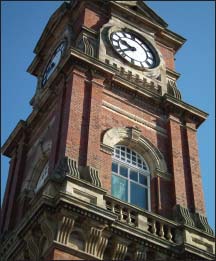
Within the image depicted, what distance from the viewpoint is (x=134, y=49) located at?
29594 millimetres

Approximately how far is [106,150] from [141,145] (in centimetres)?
215

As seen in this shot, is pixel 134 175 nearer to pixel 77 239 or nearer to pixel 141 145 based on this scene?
pixel 141 145

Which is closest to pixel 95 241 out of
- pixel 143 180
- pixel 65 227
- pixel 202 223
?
pixel 65 227

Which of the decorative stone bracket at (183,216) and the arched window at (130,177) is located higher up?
the arched window at (130,177)

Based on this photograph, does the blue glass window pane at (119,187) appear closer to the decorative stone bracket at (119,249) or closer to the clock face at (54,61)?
the decorative stone bracket at (119,249)

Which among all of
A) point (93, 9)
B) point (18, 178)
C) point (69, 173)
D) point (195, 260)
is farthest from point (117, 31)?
point (195, 260)

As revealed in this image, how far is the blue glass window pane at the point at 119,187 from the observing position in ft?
73.6

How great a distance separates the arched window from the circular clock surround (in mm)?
5614

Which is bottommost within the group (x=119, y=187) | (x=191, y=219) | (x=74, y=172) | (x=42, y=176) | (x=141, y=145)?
(x=191, y=219)

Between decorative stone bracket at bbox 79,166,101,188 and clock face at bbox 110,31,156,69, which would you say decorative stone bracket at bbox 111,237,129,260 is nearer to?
decorative stone bracket at bbox 79,166,101,188

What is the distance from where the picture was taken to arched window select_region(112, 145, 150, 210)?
22.8m

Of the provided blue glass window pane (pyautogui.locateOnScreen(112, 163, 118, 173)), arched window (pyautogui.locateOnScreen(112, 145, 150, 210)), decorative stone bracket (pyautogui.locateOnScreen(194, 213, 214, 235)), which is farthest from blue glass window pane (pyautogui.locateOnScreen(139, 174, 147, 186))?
decorative stone bracket (pyautogui.locateOnScreen(194, 213, 214, 235))

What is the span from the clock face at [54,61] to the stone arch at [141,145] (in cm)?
682

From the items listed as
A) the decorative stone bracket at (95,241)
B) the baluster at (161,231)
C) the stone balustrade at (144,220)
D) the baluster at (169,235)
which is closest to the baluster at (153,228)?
the stone balustrade at (144,220)
